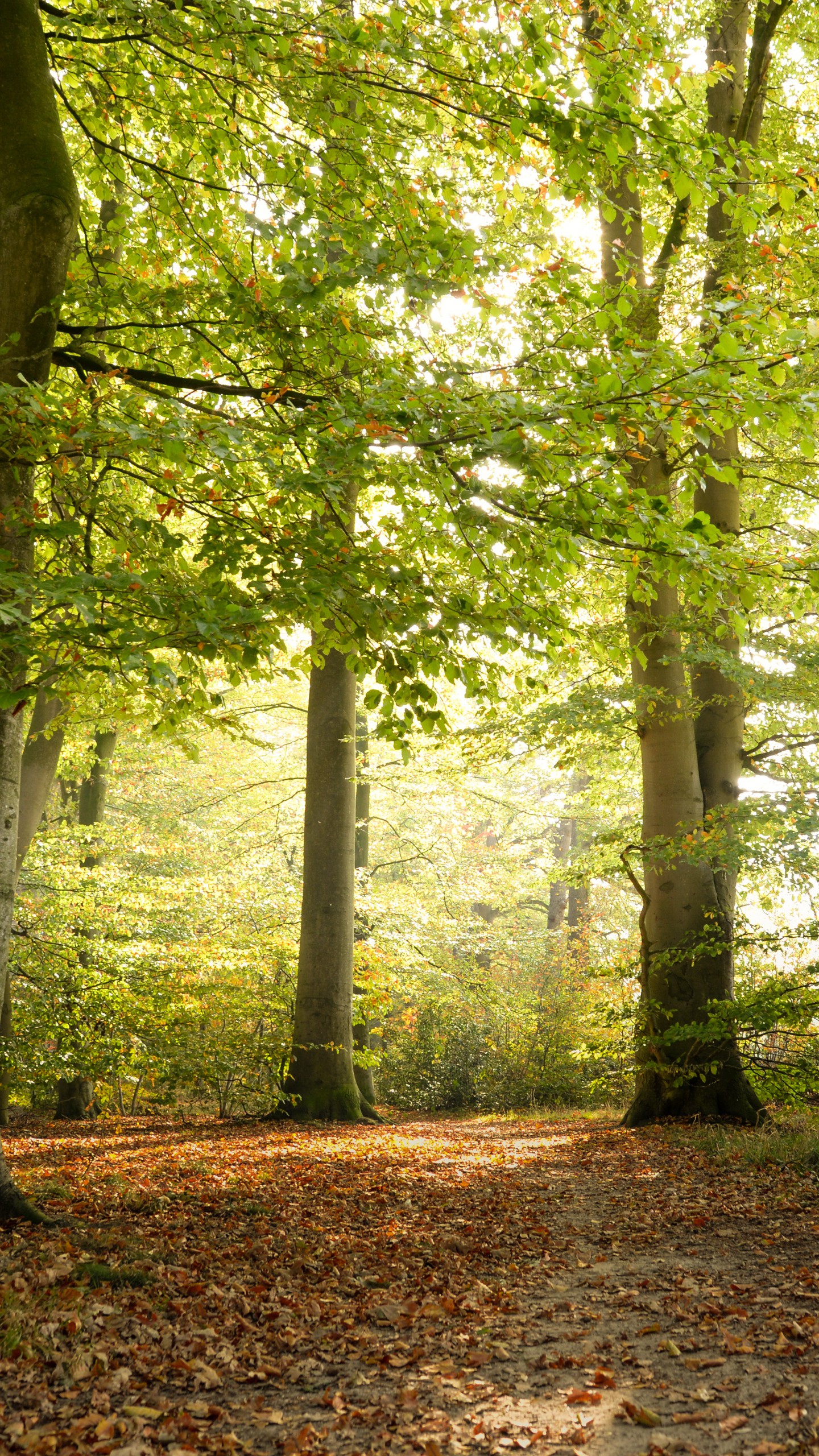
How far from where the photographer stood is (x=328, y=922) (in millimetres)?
10750

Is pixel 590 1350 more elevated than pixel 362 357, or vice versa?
pixel 362 357

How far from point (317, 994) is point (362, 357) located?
7.37 metres

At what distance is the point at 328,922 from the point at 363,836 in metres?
5.40

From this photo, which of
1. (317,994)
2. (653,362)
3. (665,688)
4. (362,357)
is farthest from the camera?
(317,994)

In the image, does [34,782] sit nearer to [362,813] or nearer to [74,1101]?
[74,1101]

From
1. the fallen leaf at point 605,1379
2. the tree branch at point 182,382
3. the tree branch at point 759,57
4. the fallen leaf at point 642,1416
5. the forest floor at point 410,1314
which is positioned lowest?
the forest floor at point 410,1314

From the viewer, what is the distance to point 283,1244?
5.10 metres

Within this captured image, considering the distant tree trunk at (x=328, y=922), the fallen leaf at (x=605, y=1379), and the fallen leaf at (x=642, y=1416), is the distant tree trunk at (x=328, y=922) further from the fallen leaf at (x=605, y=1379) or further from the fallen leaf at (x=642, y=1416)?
the fallen leaf at (x=642, y=1416)

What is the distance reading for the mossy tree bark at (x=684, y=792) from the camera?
898cm

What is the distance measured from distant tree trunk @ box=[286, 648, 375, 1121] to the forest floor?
3.32 meters

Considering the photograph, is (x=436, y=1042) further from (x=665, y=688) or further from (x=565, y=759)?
(x=665, y=688)

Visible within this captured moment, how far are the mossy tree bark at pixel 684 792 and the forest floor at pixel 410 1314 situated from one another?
7.23ft

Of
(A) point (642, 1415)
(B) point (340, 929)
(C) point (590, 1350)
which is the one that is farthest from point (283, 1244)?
(B) point (340, 929)

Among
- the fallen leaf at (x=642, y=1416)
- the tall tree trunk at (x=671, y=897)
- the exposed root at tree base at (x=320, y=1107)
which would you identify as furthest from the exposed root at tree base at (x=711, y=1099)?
the fallen leaf at (x=642, y=1416)
